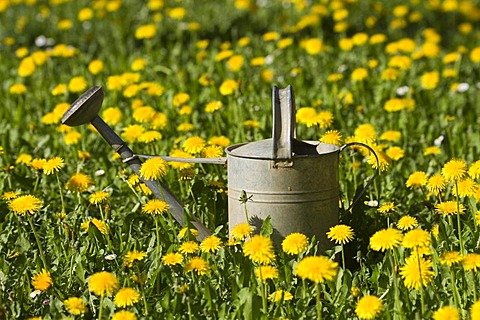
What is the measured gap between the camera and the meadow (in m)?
2.34

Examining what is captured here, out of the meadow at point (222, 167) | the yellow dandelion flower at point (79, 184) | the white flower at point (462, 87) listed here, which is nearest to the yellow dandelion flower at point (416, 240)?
the meadow at point (222, 167)

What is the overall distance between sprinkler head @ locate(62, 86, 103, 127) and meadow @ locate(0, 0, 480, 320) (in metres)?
0.21

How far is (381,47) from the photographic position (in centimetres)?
578

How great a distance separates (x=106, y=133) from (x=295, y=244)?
0.75 meters

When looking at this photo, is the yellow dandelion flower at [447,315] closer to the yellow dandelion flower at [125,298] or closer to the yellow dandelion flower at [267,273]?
the yellow dandelion flower at [267,273]

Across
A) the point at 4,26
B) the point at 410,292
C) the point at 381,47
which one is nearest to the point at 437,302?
the point at 410,292

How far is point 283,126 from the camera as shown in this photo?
2.46 metres

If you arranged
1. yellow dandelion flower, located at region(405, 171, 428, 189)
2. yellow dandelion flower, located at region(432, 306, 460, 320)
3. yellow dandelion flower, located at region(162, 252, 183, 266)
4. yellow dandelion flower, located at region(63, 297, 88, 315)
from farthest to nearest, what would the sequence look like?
yellow dandelion flower, located at region(405, 171, 428, 189) → yellow dandelion flower, located at region(162, 252, 183, 266) → yellow dandelion flower, located at region(63, 297, 88, 315) → yellow dandelion flower, located at region(432, 306, 460, 320)

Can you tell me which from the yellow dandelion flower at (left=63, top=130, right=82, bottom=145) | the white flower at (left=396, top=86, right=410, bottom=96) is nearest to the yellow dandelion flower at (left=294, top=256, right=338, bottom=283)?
the yellow dandelion flower at (left=63, top=130, right=82, bottom=145)

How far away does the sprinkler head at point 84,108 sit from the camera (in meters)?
2.62

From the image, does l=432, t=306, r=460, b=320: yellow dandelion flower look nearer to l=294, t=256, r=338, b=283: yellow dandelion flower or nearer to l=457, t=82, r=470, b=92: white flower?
l=294, t=256, r=338, b=283: yellow dandelion flower

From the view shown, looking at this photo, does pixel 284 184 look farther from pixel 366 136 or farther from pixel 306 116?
pixel 306 116

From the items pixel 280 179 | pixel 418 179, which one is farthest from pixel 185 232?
pixel 418 179

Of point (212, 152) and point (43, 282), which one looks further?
point (212, 152)
